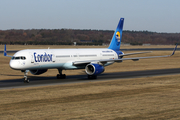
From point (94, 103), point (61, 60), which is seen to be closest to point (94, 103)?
point (94, 103)

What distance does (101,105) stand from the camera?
767 inches

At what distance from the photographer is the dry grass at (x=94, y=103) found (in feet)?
55.1

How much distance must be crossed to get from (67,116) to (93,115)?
5.19 ft

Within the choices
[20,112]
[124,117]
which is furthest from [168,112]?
[20,112]

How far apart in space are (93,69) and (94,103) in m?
16.1

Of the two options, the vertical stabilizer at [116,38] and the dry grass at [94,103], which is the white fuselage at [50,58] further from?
the dry grass at [94,103]

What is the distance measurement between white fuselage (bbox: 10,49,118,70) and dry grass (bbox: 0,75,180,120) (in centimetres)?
601

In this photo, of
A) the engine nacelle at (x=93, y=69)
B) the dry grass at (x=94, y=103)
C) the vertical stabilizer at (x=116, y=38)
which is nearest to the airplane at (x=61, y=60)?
the engine nacelle at (x=93, y=69)

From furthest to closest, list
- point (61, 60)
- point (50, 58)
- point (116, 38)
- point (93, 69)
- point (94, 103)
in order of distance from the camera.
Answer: point (116, 38) < point (93, 69) < point (61, 60) < point (50, 58) < point (94, 103)

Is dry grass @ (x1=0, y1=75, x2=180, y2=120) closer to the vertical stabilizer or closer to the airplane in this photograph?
the airplane

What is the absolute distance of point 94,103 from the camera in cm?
2023

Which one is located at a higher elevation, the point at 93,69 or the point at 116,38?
the point at 116,38

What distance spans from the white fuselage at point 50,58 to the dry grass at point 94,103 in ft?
19.7

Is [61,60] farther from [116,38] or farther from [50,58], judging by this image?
[116,38]
